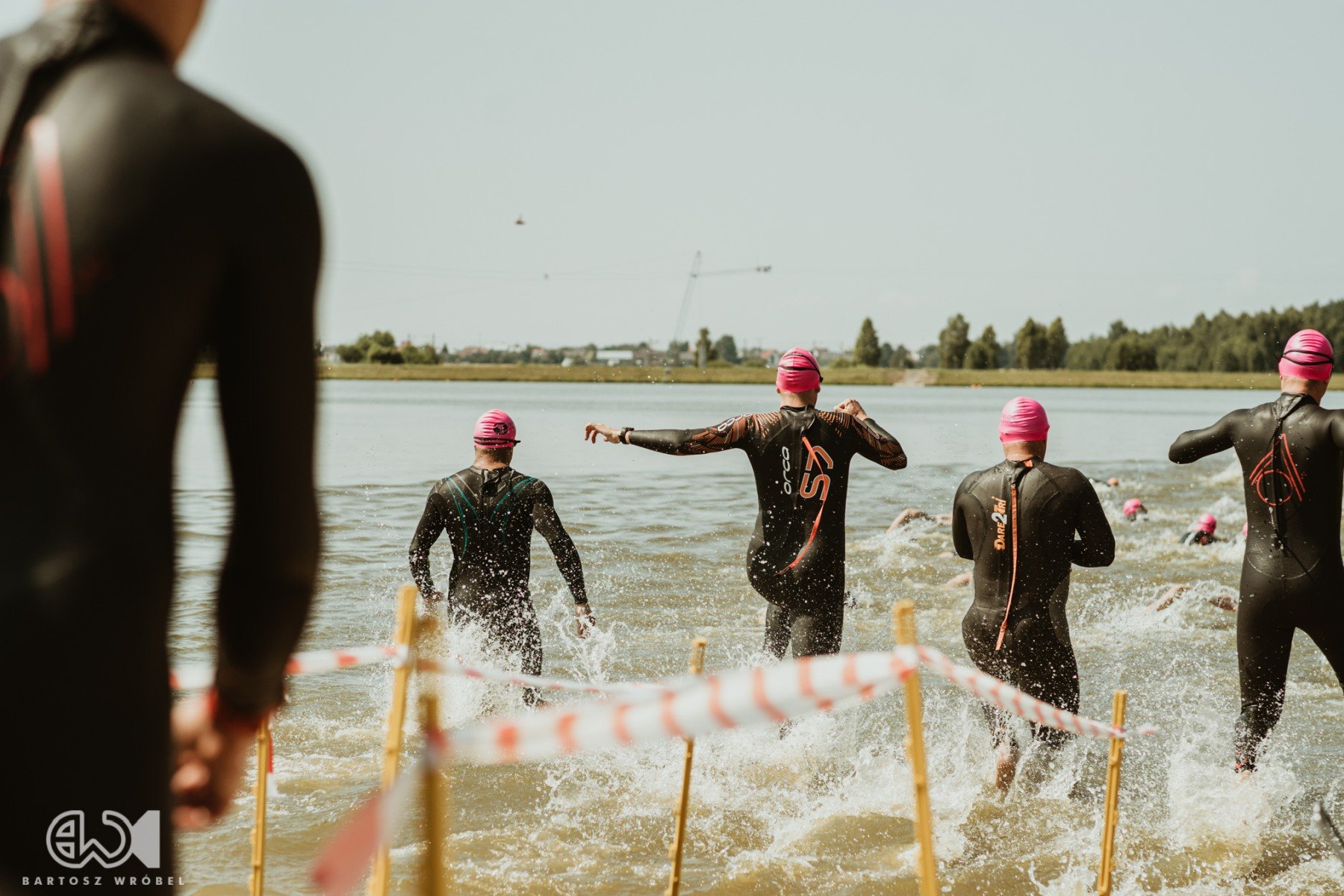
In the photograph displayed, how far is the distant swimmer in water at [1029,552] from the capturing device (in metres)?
6.04

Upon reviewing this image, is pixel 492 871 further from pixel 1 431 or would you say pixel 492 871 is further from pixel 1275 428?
pixel 1 431

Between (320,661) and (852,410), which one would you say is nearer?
(320,661)

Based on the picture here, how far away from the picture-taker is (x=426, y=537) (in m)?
7.47

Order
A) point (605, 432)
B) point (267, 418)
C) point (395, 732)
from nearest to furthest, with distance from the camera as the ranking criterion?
point (267, 418) < point (395, 732) < point (605, 432)

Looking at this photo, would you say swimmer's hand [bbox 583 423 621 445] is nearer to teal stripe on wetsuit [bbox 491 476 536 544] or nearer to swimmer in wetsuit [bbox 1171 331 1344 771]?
teal stripe on wetsuit [bbox 491 476 536 544]

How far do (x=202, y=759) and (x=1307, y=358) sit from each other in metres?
6.30

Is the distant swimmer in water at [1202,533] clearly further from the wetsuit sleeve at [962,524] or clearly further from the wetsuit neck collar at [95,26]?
the wetsuit neck collar at [95,26]

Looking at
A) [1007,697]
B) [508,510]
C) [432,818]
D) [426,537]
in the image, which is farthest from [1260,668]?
[432,818]

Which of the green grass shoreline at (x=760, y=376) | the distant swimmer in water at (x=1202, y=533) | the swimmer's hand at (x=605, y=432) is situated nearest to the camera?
the swimmer's hand at (x=605, y=432)

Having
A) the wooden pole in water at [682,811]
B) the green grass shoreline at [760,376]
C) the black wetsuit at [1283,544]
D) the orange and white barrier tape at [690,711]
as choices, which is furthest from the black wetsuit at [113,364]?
the green grass shoreline at [760,376]

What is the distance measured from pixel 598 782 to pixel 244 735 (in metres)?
6.23

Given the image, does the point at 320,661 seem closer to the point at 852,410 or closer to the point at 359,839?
the point at 359,839

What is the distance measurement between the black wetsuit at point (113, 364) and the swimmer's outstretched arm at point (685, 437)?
5.31 m

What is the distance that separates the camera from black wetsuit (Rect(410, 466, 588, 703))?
7320mm
